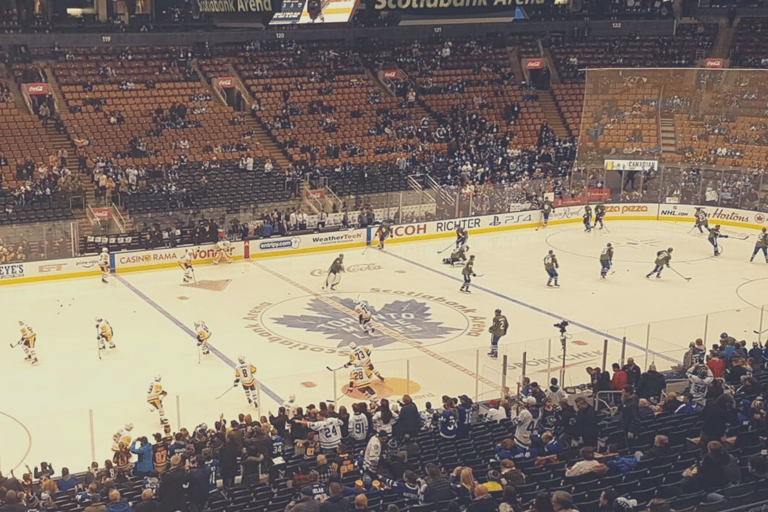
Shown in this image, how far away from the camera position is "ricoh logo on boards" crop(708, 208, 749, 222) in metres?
37.9

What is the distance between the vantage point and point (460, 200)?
36.7m

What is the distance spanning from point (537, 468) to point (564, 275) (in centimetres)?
1857

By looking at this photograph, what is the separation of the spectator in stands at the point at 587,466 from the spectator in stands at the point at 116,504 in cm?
510

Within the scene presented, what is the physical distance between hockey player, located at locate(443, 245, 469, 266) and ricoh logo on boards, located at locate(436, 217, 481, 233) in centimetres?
413

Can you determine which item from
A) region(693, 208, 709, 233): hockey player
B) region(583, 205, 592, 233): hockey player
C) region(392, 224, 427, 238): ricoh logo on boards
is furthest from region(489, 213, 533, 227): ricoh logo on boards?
region(693, 208, 709, 233): hockey player

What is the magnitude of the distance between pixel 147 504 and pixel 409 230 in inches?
967

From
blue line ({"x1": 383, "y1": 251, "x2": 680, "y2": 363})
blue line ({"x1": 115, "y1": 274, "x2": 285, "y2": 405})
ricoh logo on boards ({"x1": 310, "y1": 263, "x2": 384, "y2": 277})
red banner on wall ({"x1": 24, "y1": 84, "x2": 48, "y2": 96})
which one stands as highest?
red banner on wall ({"x1": 24, "y1": 84, "x2": 48, "y2": 96})

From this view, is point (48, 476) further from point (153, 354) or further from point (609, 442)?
point (153, 354)

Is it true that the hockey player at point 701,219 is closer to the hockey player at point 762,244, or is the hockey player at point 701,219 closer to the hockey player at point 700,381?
the hockey player at point 762,244

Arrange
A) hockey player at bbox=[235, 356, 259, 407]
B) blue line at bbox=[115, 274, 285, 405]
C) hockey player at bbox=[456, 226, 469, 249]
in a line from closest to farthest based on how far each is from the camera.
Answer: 1. hockey player at bbox=[235, 356, 259, 407]
2. blue line at bbox=[115, 274, 285, 405]
3. hockey player at bbox=[456, 226, 469, 249]

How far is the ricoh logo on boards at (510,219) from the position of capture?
123ft

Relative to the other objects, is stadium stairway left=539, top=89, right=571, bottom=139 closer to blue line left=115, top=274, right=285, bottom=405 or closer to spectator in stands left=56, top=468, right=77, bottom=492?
blue line left=115, top=274, right=285, bottom=405

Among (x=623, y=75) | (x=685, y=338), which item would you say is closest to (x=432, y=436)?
(x=685, y=338)

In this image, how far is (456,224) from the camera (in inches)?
1448
